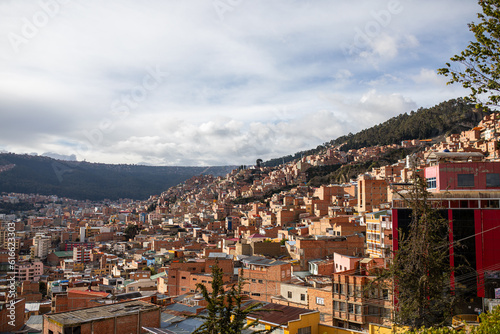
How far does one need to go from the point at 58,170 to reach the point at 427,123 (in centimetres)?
15814

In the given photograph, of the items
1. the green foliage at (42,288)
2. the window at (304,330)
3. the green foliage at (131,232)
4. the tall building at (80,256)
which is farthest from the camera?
the green foliage at (131,232)

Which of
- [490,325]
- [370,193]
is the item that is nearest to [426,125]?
[370,193]

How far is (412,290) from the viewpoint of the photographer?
9016mm

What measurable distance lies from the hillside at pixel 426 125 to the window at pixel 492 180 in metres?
69.1

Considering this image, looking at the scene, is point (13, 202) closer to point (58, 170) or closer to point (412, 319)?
point (58, 170)

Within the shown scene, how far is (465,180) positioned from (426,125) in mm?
74890

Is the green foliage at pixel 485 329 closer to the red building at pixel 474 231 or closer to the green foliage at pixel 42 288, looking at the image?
the red building at pixel 474 231

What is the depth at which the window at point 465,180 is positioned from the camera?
1844 centimetres

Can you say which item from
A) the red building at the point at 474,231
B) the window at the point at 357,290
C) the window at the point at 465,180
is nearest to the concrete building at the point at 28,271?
the window at the point at 357,290

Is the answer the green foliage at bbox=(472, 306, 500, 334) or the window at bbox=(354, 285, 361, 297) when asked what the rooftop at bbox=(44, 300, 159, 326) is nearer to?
the window at bbox=(354, 285, 361, 297)

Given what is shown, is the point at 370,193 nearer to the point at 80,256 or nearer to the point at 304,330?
the point at 304,330

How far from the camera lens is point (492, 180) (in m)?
18.4

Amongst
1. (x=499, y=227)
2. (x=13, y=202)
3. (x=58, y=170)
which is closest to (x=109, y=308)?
(x=499, y=227)

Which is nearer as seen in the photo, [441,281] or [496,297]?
[441,281]
